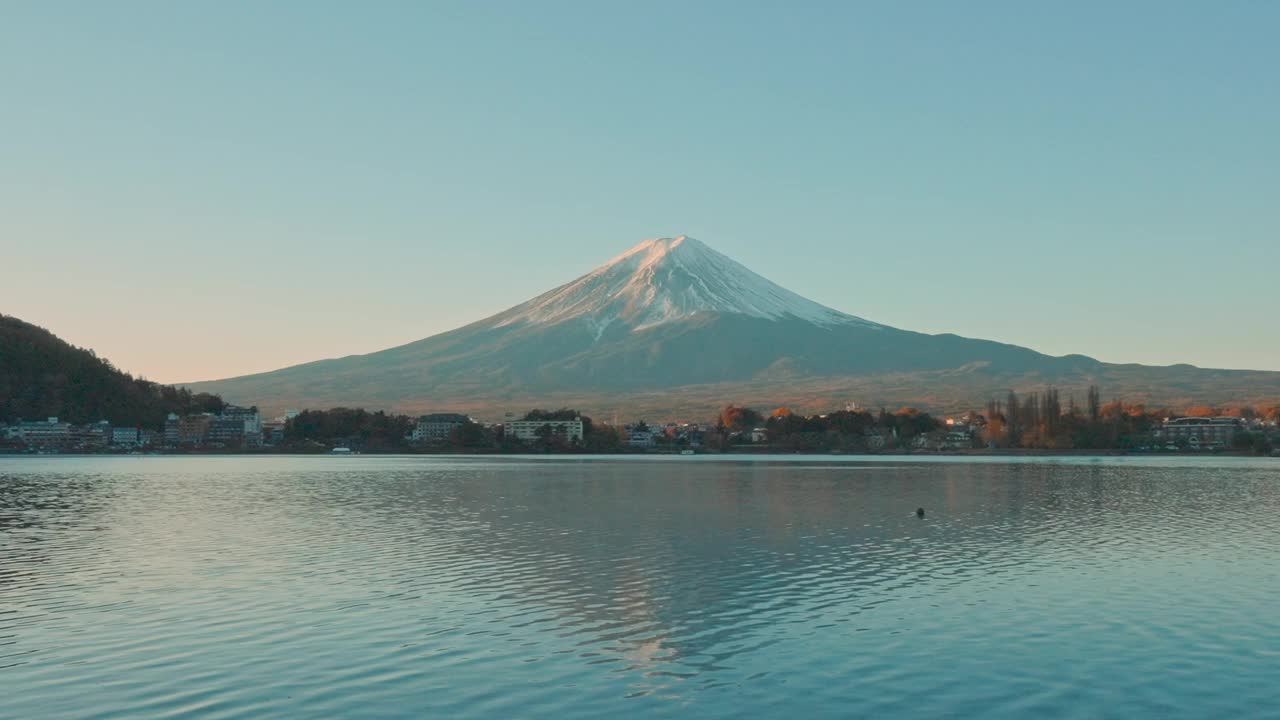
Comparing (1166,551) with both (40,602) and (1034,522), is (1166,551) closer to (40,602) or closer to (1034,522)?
(1034,522)

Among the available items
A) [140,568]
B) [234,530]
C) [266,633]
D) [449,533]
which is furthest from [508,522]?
[266,633]

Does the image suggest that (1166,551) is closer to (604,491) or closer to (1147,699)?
(1147,699)

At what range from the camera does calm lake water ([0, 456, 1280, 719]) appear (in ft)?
65.2

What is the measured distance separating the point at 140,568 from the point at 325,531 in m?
14.4

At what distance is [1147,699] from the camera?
19828 mm

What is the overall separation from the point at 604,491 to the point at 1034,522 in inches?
1571

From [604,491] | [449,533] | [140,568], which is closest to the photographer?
[140,568]

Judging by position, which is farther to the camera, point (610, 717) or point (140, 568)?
point (140, 568)

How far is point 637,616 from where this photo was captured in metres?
28.3

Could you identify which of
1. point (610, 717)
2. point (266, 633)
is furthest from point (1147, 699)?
point (266, 633)

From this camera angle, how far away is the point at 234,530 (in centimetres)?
5178

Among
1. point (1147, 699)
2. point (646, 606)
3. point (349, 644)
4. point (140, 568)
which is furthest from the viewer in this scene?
point (140, 568)

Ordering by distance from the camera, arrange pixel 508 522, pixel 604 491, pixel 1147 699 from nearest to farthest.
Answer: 1. pixel 1147 699
2. pixel 508 522
3. pixel 604 491

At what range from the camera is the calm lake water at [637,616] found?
19.9 m
